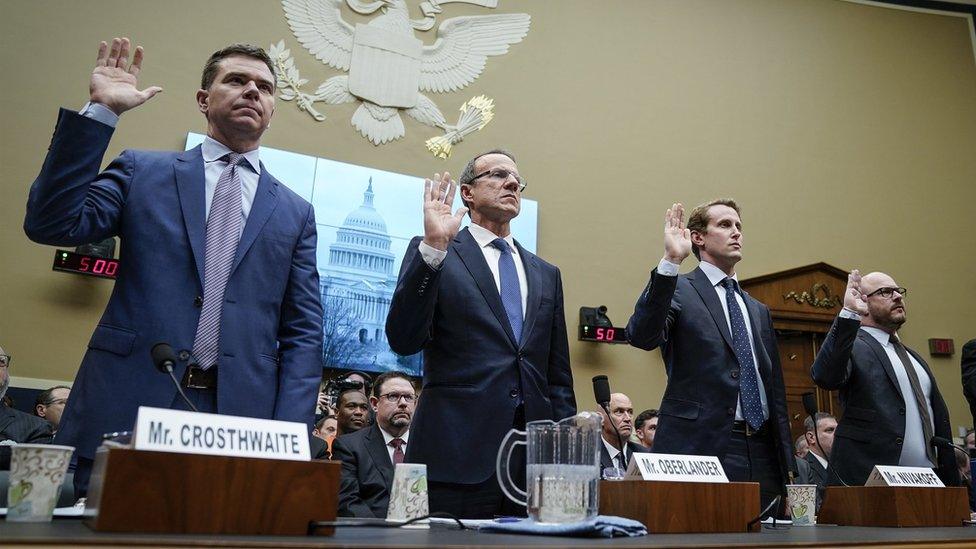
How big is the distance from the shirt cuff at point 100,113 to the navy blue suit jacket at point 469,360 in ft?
2.09

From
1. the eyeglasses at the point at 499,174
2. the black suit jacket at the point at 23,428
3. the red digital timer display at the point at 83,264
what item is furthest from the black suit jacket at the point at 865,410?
the red digital timer display at the point at 83,264

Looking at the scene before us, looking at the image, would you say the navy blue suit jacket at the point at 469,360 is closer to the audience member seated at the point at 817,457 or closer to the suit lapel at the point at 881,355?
the suit lapel at the point at 881,355

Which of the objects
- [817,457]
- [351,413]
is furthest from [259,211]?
[817,457]

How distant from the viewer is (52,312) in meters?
4.52

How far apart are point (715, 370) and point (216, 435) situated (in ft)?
4.89

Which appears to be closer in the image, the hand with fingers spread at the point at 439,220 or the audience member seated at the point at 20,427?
the hand with fingers spread at the point at 439,220

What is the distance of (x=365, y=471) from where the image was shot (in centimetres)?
301

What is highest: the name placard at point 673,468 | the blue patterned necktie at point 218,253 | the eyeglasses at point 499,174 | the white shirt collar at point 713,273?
the eyeglasses at point 499,174

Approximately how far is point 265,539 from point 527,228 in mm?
4929

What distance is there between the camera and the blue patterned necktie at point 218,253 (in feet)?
4.60

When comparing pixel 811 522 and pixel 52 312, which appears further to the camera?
pixel 52 312

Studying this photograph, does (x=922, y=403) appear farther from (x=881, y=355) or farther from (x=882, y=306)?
(x=882, y=306)

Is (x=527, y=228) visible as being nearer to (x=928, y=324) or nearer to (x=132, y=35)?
(x=132, y=35)

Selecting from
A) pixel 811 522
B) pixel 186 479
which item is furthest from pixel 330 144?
pixel 186 479
